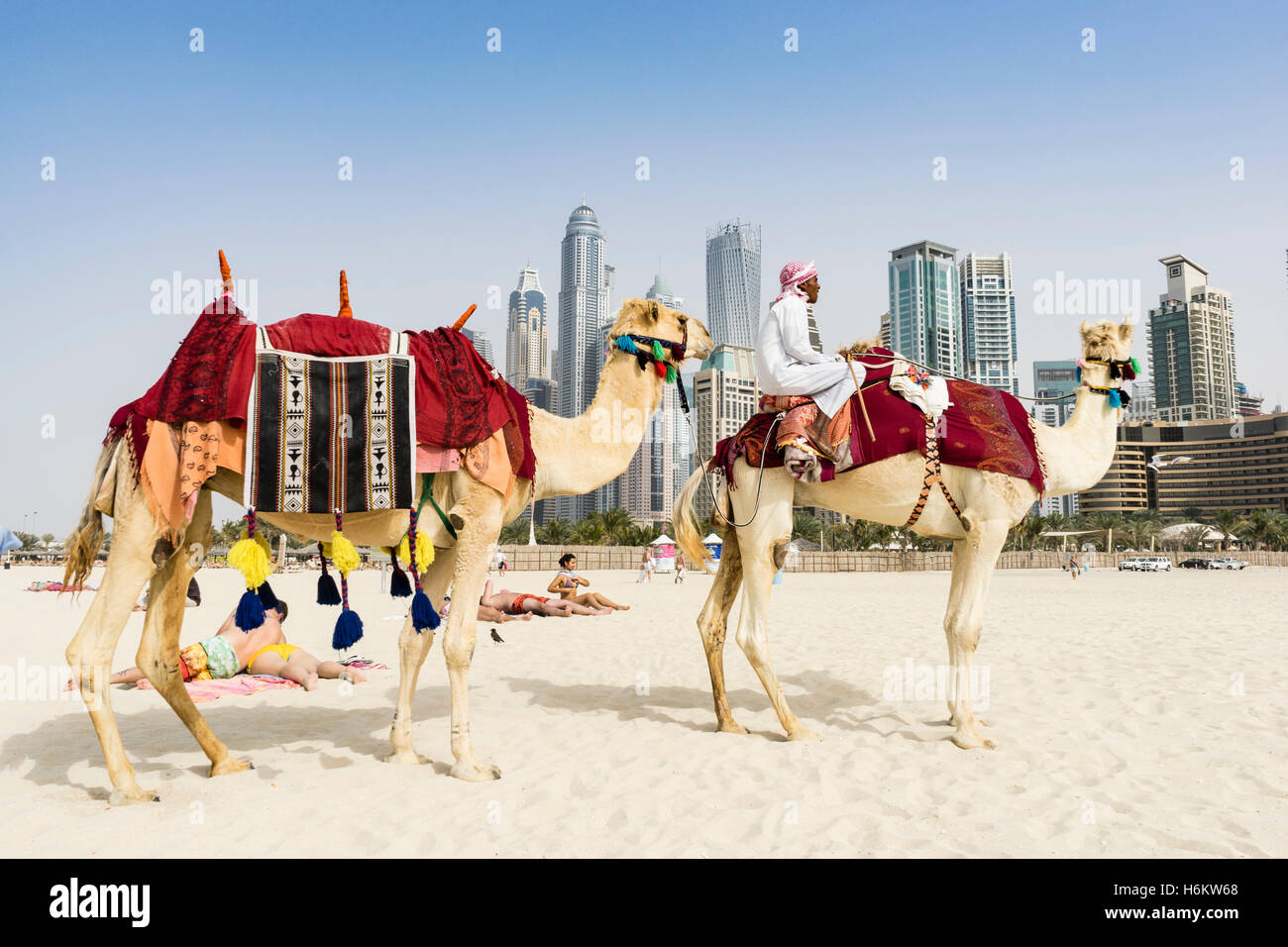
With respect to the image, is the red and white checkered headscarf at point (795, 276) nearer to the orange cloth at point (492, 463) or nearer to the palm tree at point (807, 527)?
the orange cloth at point (492, 463)

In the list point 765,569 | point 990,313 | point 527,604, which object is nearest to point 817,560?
point 527,604

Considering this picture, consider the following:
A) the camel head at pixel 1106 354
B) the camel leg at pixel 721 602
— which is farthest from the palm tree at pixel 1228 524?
the camel leg at pixel 721 602

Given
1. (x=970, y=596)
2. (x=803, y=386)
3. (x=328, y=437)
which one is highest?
(x=803, y=386)

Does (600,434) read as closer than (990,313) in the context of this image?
Yes

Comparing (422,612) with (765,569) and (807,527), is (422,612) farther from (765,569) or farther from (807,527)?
(807,527)

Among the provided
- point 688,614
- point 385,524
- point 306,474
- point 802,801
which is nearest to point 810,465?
point 802,801

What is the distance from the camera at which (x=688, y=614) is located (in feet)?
53.5

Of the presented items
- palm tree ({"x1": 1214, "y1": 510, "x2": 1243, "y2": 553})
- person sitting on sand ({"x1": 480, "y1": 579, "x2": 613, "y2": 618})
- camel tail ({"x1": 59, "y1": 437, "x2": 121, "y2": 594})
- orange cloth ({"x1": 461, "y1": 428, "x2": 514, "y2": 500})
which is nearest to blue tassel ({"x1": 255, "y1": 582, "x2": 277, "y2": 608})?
camel tail ({"x1": 59, "y1": 437, "x2": 121, "y2": 594})

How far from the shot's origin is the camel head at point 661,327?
552cm

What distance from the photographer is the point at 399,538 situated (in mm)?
4891

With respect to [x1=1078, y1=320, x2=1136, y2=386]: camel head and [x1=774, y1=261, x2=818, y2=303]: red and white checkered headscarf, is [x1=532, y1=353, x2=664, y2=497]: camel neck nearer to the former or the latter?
[x1=774, y1=261, x2=818, y2=303]: red and white checkered headscarf

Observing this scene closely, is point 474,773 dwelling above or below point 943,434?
below

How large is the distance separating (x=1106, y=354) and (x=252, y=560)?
660 centimetres

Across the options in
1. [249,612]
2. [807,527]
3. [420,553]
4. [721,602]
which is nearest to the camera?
[249,612]
